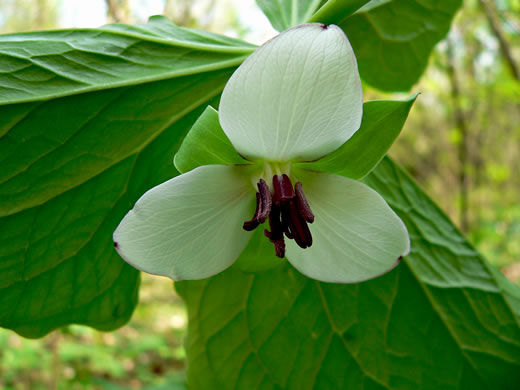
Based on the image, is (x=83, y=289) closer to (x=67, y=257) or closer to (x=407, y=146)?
(x=67, y=257)

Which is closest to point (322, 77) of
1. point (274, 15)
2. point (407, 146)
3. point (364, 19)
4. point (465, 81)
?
point (274, 15)

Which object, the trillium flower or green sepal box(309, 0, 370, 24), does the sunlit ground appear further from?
green sepal box(309, 0, 370, 24)

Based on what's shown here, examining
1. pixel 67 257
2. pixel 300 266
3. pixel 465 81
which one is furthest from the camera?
pixel 465 81

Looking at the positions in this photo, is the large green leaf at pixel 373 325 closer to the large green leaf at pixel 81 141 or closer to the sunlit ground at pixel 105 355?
the large green leaf at pixel 81 141

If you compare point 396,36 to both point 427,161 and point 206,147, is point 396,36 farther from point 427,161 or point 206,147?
point 427,161

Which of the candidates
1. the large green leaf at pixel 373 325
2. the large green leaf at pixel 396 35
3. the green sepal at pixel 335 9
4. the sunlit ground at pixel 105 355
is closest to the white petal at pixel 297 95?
the green sepal at pixel 335 9

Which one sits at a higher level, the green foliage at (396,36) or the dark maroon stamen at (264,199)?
the green foliage at (396,36)

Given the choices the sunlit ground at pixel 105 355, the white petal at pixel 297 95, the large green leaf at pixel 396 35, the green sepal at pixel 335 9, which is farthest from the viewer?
the sunlit ground at pixel 105 355
